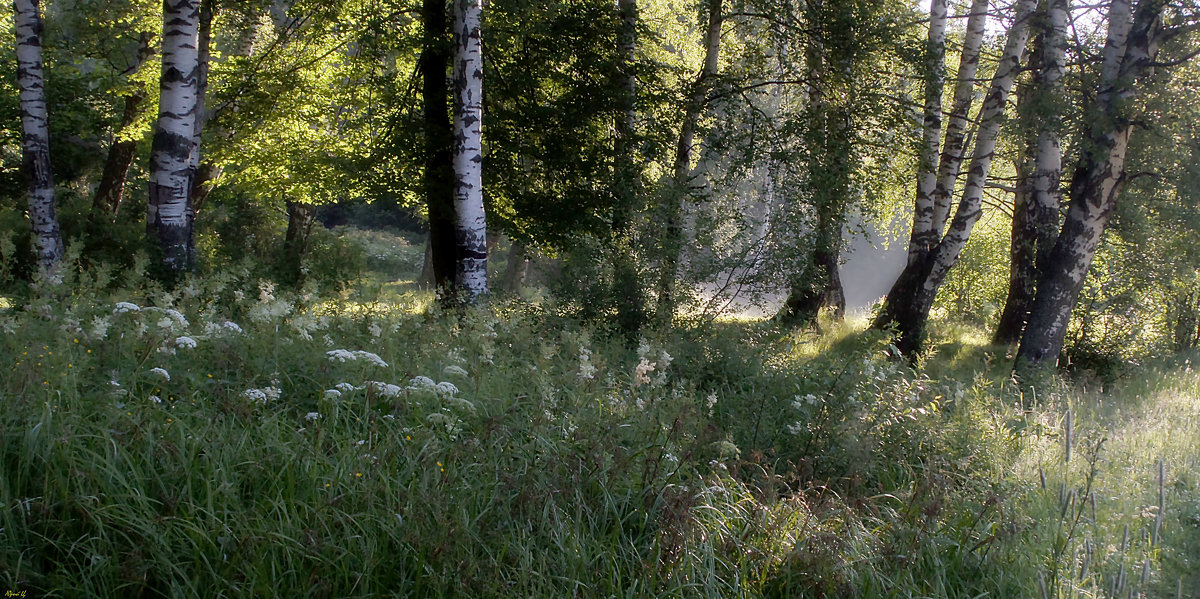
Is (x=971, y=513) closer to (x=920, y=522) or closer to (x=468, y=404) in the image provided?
(x=920, y=522)

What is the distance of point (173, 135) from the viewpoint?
916cm

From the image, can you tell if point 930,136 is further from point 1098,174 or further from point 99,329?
point 99,329

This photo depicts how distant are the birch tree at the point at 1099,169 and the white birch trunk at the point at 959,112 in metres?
2.10

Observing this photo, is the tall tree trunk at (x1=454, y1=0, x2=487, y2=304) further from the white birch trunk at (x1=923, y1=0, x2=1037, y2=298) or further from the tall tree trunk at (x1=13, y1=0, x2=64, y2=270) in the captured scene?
the white birch trunk at (x1=923, y1=0, x2=1037, y2=298)

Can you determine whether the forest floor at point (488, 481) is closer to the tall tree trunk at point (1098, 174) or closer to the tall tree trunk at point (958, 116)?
the tall tree trunk at point (1098, 174)

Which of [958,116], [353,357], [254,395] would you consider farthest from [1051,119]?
[254,395]

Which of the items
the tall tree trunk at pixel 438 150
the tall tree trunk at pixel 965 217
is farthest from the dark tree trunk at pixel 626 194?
the tall tree trunk at pixel 965 217

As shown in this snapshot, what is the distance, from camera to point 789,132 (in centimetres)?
1183

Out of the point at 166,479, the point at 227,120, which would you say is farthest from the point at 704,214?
the point at 227,120

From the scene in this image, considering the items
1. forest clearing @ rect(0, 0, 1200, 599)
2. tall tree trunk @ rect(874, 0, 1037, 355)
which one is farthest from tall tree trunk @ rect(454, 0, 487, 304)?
tall tree trunk @ rect(874, 0, 1037, 355)

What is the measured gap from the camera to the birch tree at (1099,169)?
9344 mm

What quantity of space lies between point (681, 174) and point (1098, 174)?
5.46 m

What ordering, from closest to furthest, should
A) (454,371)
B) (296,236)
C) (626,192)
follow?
1. (454,371)
2. (626,192)
3. (296,236)

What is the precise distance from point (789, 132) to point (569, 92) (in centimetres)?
357
